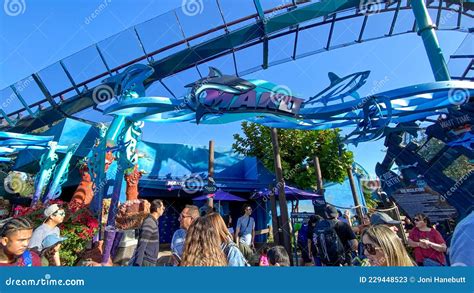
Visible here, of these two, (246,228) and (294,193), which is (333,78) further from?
(294,193)

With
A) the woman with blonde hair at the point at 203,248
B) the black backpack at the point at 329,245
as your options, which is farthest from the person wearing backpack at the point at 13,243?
the black backpack at the point at 329,245

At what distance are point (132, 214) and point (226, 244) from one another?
3.54 m

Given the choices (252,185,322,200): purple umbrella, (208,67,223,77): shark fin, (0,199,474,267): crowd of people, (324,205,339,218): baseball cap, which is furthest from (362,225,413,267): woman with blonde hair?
(252,185,322,200): purple umbrella

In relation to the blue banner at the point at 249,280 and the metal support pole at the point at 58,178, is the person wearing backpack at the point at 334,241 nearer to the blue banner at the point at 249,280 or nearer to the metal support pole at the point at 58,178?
the blue banner at the point at 249,280

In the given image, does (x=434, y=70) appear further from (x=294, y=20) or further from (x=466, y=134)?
(x=294, y=20)

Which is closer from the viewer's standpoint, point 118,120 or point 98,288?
point 98,288

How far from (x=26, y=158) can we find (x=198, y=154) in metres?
7.42

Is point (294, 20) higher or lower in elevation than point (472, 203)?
higher

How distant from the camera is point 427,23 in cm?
700

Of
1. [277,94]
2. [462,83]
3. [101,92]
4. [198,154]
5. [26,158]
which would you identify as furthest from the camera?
[198,154]

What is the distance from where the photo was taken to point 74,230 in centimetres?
612

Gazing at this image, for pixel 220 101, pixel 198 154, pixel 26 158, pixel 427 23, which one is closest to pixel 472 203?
pixel 427 23

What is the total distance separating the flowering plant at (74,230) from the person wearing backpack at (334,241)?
5.05 meters

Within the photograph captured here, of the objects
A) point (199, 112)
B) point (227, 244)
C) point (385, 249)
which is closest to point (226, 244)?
point (227, 244)
